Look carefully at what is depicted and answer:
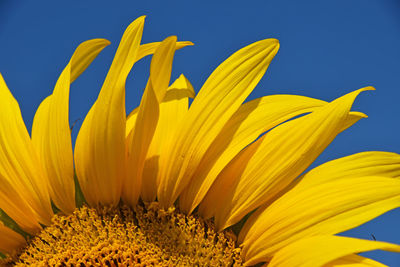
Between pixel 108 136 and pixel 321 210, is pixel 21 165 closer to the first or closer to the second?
pixel 108 136

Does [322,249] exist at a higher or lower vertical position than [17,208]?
higher

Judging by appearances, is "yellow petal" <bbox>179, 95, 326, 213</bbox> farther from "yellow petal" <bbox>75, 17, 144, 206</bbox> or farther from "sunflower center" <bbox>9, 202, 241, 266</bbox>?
"yellow petal" <bbox>75, 17, 144, 206</bbox>

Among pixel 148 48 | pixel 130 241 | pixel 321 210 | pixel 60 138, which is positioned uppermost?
pixel 148 48

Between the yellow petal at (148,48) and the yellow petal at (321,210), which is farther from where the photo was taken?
the yellow petal at (148,48)

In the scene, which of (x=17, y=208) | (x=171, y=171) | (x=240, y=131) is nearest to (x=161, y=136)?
(x=171, y=171)

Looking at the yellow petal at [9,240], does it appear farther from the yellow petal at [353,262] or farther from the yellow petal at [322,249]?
the yellow petal at [353,262]

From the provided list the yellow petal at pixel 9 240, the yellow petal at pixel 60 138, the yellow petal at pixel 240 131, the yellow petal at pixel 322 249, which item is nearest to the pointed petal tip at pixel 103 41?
the yellow petal at pixel 60 138

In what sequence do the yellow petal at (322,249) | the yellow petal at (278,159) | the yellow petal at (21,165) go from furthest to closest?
the yellow petal at (21,165) < the yellow petal at (278,159) < the yellow petal at (322,249)

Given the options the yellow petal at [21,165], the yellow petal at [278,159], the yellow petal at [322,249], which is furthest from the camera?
the yellow petal at [21,165]

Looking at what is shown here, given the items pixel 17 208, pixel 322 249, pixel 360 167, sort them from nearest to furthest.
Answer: pixel 322 249 → pixel 360 167 → pixel 17 208
